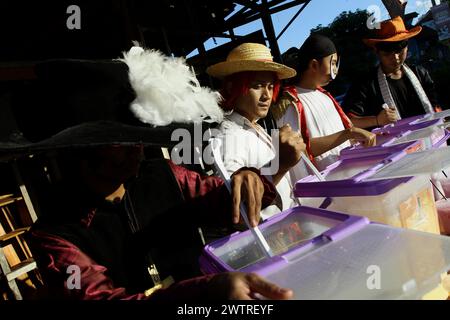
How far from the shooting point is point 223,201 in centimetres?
118

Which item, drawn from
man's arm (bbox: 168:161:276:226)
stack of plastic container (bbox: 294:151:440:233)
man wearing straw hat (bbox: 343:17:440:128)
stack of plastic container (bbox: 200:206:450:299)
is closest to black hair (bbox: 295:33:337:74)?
man wearing straw hat (bbox: 343:17:440:128)

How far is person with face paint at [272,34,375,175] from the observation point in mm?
1966

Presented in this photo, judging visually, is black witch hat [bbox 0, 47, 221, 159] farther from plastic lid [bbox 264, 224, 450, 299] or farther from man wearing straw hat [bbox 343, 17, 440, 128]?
man wearing straw hat [bbox 343, 17, 440, 128]

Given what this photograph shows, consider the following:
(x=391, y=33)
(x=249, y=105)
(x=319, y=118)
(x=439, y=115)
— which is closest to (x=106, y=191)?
(x=249, y=105)

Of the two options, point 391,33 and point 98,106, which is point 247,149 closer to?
point 98,106

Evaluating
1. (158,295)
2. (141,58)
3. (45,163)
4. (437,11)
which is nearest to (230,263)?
(158,295)

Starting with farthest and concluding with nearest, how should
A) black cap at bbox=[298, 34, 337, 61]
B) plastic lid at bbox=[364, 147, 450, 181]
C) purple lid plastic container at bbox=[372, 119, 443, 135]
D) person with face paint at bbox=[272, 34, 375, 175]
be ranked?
black cap at bbox=[298, 34, 337, 61]
person with face paint at bbox=[272, 34, 375, 175]
purple lid plastic container at bbox=[372, 119, 443, 135]
plastic lid at bbox=[364, 147, 450, 181]

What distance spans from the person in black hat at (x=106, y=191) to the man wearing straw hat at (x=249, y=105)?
1.16 ft

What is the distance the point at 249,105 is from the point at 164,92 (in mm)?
794

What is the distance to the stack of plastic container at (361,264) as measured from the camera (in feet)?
1.98

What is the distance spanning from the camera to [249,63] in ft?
5.07

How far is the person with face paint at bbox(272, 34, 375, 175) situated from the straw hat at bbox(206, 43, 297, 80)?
0.42 metres

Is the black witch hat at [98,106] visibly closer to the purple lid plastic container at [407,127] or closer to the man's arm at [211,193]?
the man's arm at [211,193]
